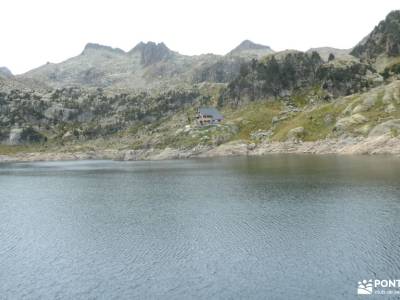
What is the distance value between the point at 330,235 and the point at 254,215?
20.2 meters

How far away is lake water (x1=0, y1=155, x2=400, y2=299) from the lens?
45.4m

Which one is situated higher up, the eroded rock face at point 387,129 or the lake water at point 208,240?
the eroded rock face at point 387,129

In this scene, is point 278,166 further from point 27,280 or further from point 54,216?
point 27,280

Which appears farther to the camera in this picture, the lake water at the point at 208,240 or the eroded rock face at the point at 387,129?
the eroded rock face at the point at 387,129

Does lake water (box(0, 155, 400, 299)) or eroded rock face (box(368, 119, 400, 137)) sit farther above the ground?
eroded rock face (box(368, 119, 400, 137))

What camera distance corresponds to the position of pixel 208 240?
210 ft

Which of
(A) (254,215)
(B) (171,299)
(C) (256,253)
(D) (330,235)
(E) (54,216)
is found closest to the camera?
(B) (171,299)

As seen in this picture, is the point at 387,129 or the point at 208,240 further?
the point at 387,129

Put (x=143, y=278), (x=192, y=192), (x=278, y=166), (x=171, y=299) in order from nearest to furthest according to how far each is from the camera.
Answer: (x=171, y=299) → (x=143, y=278) → (x=192, y=192) → (x=278, y=166)

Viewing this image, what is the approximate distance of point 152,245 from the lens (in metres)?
62.8

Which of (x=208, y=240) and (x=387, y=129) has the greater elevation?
(x=387, y=129)

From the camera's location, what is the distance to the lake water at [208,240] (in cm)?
4544

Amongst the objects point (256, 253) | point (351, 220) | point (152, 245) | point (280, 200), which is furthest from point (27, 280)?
point (280, 200)

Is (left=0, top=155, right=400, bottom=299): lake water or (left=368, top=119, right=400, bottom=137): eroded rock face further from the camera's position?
(left=368, top=119, right=400, bottom=137): eroded rock face
